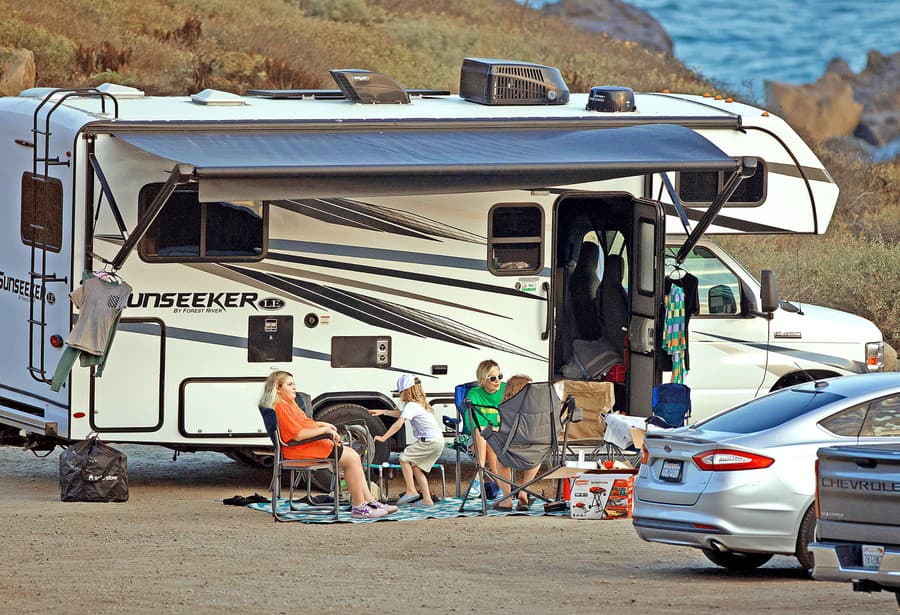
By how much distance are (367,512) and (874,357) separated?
15.8ft

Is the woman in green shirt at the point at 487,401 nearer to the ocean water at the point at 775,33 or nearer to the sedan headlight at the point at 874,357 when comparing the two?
the sedan headlight at the point at 874,357

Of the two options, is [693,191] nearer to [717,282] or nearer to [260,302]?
[717,282]

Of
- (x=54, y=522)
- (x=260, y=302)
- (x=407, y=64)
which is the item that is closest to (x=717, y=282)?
(x=260, y=302)

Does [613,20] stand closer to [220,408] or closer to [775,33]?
[775,33]

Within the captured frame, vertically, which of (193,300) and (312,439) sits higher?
(193,300)

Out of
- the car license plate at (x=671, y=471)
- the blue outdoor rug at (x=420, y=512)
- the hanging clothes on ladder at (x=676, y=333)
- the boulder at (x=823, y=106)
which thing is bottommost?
the blue outdoor rug at (x=420, y=512)

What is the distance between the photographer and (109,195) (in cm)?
1195

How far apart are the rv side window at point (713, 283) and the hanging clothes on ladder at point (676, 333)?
435 mm

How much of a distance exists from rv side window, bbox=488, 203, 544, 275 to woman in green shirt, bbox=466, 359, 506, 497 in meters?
1.04

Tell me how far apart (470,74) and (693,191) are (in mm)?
2080

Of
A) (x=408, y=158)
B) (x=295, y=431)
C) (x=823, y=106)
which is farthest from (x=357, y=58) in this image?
(x=823, y=106)

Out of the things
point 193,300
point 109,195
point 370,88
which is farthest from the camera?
point 370,88

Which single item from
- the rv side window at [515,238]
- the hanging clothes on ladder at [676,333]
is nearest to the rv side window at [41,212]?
the rv side window at [515,238]

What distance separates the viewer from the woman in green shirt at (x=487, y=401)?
1232cm
